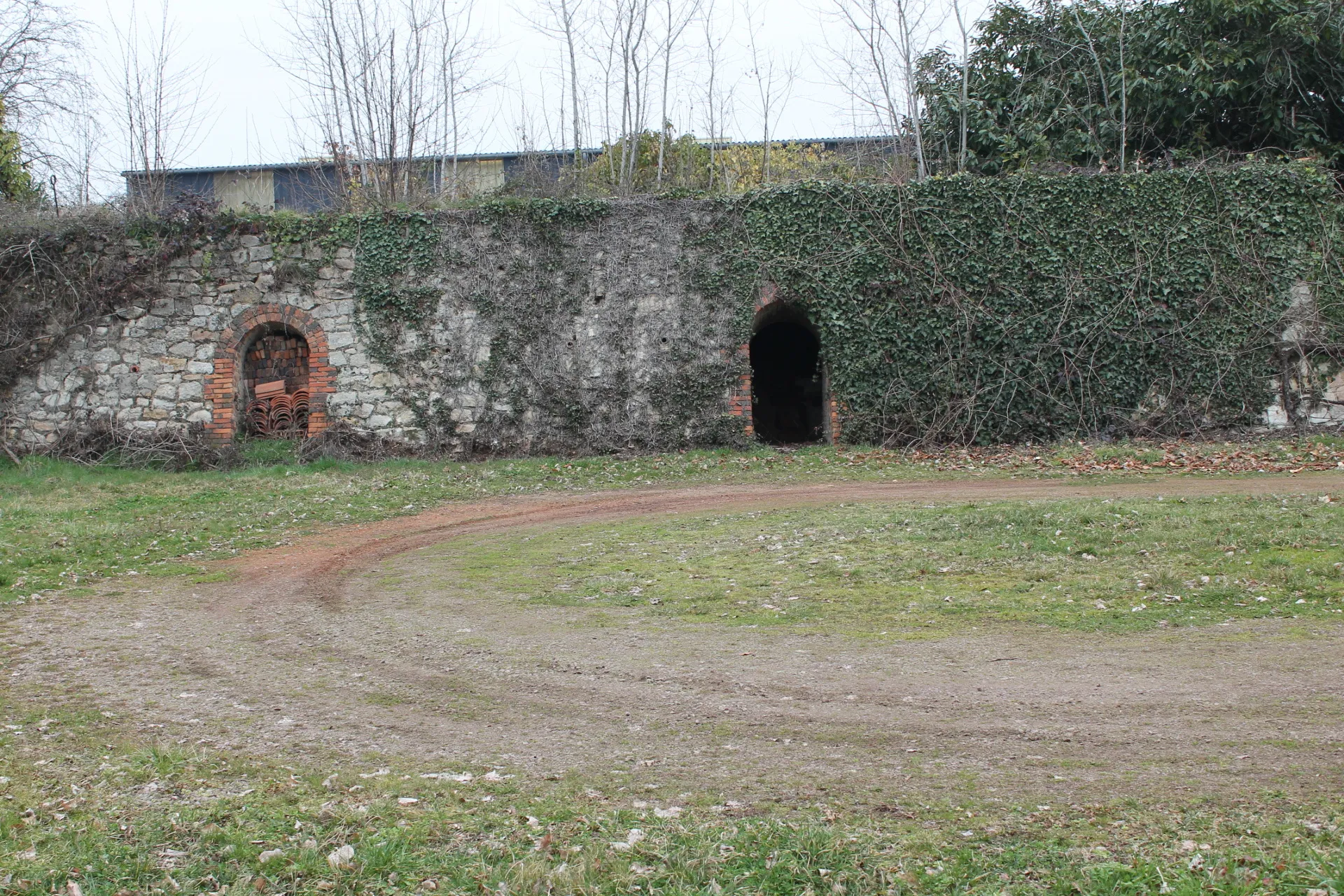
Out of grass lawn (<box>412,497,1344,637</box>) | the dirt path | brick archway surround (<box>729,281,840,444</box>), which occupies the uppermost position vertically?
brick archway surround (<box>729,281,840,444</box>)

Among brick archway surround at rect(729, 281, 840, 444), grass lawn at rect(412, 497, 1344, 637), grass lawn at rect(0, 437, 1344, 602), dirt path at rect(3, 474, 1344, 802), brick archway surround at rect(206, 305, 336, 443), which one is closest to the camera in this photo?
dirt path at rect(3, 474, 1344, 802)

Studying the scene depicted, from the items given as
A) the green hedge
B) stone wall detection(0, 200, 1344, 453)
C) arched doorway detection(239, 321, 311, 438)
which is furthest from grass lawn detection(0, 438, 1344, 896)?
arched doorway detection(239, 321, 311, 438)

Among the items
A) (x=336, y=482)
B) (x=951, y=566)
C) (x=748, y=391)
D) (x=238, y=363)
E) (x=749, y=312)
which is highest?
(x=749, y=312)

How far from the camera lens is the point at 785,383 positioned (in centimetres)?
2023

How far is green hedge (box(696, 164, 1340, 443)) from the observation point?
50.9ft

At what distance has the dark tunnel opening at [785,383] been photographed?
1970 cm

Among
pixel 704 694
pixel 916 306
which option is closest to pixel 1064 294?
pixel 916 306

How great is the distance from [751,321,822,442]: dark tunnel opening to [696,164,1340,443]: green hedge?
3886 mm

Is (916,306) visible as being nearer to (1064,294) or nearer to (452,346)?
(1064,294)

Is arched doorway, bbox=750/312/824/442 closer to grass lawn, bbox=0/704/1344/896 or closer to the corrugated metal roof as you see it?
the corrugated metal roof

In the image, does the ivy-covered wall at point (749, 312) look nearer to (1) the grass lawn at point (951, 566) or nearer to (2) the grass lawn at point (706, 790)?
(2) the grass lawn at point (706, 790)

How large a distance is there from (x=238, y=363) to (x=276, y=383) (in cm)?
Result: 72

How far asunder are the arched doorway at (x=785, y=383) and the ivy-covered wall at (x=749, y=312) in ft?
11.7

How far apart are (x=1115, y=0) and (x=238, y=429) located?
56.2 feet
